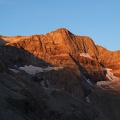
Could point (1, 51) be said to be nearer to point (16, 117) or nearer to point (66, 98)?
point (66, 98)

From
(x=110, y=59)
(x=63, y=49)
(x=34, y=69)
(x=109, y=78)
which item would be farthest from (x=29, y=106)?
(x=110, y=59)

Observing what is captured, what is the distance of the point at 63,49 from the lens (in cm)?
16112

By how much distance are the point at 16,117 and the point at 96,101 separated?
3439 inches

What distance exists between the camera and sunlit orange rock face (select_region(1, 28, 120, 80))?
15225cm

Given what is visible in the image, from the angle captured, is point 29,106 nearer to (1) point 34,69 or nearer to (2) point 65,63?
(1) point 34,69

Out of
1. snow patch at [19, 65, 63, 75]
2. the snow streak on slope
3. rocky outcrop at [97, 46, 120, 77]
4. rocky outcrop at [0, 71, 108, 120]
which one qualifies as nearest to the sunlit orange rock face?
rocky outcrop at [97, 46, 120, 77]

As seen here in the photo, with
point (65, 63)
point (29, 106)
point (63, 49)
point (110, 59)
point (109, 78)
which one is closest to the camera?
point (29, 106)

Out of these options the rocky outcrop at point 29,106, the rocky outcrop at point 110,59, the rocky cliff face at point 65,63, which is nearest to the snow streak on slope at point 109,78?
the rocky outcrop at point 110,59

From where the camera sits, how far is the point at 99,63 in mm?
→ 171625

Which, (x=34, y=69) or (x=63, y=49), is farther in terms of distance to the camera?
(x=63, y=49)

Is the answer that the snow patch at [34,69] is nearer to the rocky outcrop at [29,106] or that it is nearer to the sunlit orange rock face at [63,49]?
the sunlit orange rock face at [63,49]

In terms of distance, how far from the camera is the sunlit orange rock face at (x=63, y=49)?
152 m

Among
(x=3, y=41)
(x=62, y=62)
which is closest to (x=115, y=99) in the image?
(x=62, y=62)

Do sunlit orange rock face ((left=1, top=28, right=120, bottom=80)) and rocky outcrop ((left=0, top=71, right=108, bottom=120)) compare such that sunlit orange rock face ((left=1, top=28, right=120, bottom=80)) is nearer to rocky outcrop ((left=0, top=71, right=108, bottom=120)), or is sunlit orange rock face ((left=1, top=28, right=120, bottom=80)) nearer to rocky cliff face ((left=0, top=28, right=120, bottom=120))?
rocky cliff face ((left=0, top=28, right=120, bottom=120))
